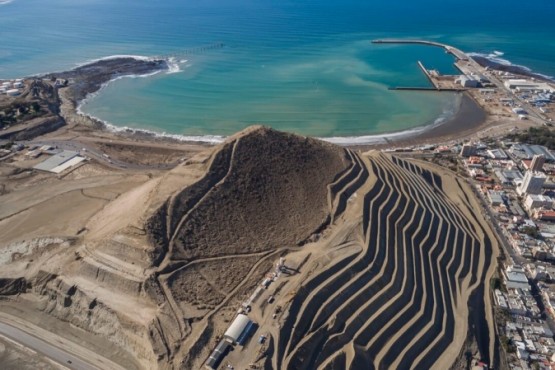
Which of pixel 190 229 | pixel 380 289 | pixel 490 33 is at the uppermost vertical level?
pixel 490 33

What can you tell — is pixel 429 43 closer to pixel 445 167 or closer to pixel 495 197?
pixel 445 167

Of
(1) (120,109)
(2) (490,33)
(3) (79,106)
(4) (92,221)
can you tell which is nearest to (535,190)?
(4) (92,221)

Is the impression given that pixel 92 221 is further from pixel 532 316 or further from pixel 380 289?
pixel 532 316

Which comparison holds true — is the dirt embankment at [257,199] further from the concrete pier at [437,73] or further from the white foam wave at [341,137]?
the concrete pier at [437,73]

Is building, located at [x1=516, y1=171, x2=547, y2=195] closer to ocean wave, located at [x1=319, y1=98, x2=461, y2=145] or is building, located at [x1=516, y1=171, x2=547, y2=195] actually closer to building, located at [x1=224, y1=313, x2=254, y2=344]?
ocean wave, located at [x1=319, y1=98, x2=461, y2=145]

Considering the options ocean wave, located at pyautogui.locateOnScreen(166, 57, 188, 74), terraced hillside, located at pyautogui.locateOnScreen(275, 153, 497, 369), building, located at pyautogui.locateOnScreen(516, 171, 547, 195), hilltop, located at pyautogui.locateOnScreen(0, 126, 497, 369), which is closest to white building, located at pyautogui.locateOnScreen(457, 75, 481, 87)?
building, located at pyautogui.locateOnScreen(516, 171, 547, 195)

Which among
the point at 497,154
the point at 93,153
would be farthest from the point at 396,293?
the point at 93,153
